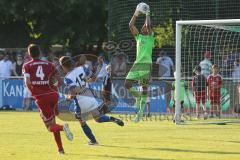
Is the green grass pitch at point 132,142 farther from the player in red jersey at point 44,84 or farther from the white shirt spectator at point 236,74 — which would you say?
the white shirt spectator at point 236,74

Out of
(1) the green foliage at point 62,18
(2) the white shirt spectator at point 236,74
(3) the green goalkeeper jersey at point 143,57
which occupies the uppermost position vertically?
(1) the green foliage at point 62,18

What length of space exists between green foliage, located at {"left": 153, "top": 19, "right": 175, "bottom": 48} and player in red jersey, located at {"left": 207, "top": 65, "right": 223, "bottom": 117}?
7256 millimetres

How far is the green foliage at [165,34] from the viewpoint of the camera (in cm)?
3162

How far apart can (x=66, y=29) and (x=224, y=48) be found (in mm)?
14027

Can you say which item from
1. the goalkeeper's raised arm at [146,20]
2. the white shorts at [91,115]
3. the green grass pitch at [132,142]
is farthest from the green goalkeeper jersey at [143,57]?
the white shorts at [91,115]

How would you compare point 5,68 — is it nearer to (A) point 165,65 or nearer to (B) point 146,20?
(A) point 165,65

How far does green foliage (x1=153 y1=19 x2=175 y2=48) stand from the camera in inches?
1245

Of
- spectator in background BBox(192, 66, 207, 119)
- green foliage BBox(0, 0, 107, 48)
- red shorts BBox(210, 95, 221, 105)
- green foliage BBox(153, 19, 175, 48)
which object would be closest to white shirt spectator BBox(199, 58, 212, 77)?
spectator in background BBox(192, 66, 207, 119)

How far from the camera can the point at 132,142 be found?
16219mm

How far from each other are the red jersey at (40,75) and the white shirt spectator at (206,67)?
10.9 m

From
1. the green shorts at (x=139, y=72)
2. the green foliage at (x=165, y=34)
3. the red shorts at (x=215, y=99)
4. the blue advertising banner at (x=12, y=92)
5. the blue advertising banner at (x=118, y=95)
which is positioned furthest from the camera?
the green foliage at (x=165, y=34)

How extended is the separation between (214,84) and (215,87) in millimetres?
103

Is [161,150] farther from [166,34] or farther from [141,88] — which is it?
[166,34]

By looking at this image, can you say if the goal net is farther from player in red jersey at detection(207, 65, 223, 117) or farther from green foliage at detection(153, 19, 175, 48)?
green foliage at detection(153, 19, 175, 48)
